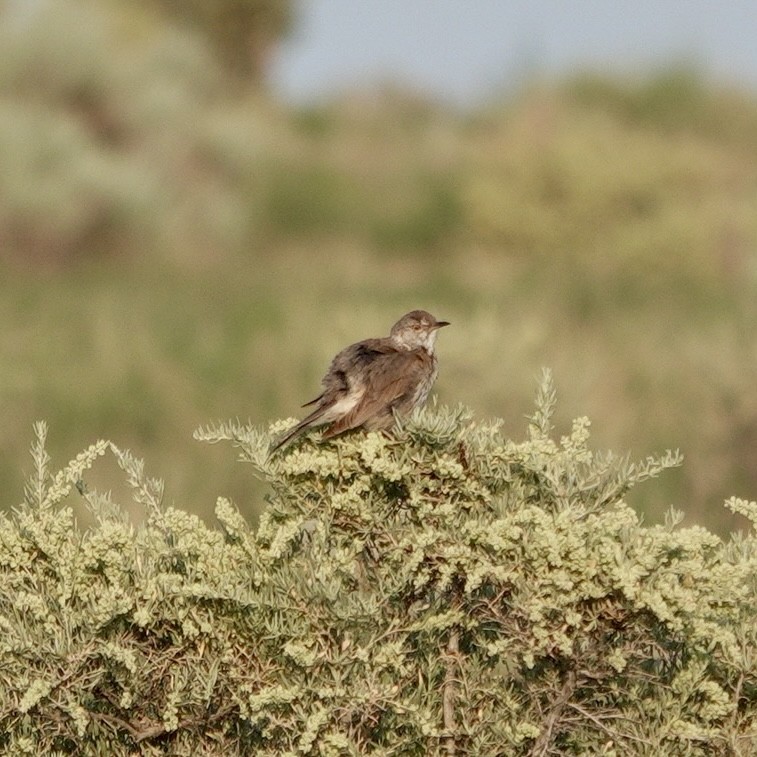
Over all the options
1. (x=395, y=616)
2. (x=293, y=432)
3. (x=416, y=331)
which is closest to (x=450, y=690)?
(x=395, y=616)

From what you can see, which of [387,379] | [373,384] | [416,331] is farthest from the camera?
[416,331]

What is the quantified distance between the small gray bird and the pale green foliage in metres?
0.52

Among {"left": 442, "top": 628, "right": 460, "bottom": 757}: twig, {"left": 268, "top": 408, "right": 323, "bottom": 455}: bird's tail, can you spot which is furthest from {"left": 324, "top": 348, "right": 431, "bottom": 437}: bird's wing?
{"left": 442, "top": 628, "right": 460, "bottom": 757}: twig

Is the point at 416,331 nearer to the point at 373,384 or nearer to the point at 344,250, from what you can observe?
the point at 373,384

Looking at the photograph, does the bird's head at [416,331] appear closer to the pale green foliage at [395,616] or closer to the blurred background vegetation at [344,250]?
the pale green foliage at [395,616]

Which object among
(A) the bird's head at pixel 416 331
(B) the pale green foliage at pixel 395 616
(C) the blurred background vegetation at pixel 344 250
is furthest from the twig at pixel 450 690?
(C) the blurred background vegetation at pixel 344 250

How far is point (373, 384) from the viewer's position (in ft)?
18.7

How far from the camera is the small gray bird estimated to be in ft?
17.0

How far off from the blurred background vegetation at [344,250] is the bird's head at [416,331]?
3.45 meters

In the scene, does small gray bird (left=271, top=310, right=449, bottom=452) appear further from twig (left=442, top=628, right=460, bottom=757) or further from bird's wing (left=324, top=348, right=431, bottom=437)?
twig (left=442, top=628, right=460, bottom=757)

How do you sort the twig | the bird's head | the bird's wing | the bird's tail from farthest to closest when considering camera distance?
the bird's head → the bird's wing → the bird's tail → the twig

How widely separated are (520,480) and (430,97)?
152 ft

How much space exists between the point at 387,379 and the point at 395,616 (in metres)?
1.60

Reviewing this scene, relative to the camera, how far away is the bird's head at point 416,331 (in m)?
6.57
